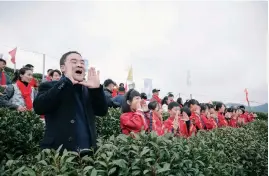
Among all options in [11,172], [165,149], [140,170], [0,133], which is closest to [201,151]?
[165,149]

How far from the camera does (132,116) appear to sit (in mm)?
4512

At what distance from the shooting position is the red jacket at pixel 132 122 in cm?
438

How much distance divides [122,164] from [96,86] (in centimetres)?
100

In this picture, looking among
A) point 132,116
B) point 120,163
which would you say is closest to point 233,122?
point 132,116

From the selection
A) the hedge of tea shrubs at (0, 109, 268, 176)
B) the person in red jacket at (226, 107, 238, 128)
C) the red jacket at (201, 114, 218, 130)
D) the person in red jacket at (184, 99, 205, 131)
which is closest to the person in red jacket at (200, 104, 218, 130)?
the red jacket at (201, 114, 218, 130)

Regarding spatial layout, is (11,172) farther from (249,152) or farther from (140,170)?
(249,152)

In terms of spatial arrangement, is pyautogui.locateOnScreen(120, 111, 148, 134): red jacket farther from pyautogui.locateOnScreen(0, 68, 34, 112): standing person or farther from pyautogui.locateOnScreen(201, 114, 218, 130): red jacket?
pyautogui.locateOnScreen(201, 114, 218, 130): red jacket

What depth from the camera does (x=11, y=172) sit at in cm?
194

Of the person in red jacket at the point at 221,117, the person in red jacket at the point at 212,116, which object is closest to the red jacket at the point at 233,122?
the person in red jacket at the point at 221,117

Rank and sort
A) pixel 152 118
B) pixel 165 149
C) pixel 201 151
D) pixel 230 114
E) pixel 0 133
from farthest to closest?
pixel 230 114 → pixel 152 118 → pixel 0 133 → pixel 201 151 → pixel 165 149

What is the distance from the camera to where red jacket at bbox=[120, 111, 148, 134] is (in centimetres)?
438

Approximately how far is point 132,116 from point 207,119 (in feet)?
15.5

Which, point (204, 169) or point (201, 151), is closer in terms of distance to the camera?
point (204, 169)

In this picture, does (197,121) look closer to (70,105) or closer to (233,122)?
(233,122)
